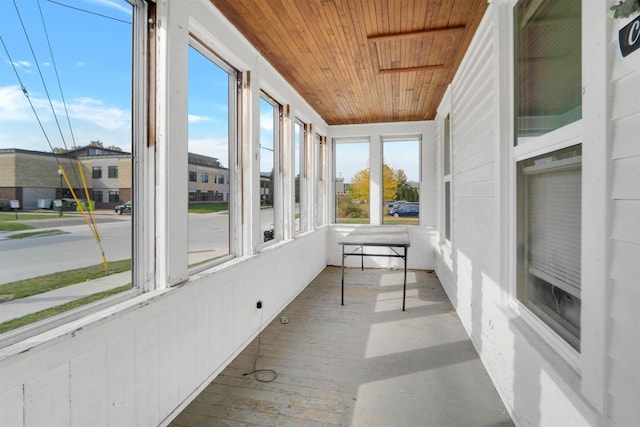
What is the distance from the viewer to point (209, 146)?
9.21 ft

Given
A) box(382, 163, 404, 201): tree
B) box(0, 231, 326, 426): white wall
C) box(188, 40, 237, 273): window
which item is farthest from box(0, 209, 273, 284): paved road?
box(382, 163, 404, 201): tree

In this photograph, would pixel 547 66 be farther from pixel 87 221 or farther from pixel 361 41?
pixel 87 221

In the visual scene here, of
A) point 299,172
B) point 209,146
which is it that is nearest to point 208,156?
point 209,146

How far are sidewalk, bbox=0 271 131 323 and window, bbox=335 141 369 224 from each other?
5318 millimetres

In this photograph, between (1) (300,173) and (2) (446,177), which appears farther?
(1) (300,173)

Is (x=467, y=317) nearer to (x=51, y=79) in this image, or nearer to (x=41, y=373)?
(x=41, y=373)

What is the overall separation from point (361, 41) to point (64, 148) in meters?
2.66

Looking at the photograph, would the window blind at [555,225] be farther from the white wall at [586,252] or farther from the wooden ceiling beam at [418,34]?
the wooden ceiling beam at [418,34]

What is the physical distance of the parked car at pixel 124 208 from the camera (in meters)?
1.94

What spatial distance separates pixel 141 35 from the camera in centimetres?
202

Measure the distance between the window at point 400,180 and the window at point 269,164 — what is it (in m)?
3.00

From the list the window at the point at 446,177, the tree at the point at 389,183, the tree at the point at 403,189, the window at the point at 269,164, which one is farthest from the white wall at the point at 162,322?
the tree at the point at 403,189

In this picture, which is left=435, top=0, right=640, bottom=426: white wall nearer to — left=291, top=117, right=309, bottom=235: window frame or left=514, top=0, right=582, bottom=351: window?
left=514, top=0, right=582, bottom=351: window

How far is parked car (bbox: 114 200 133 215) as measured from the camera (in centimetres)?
194
